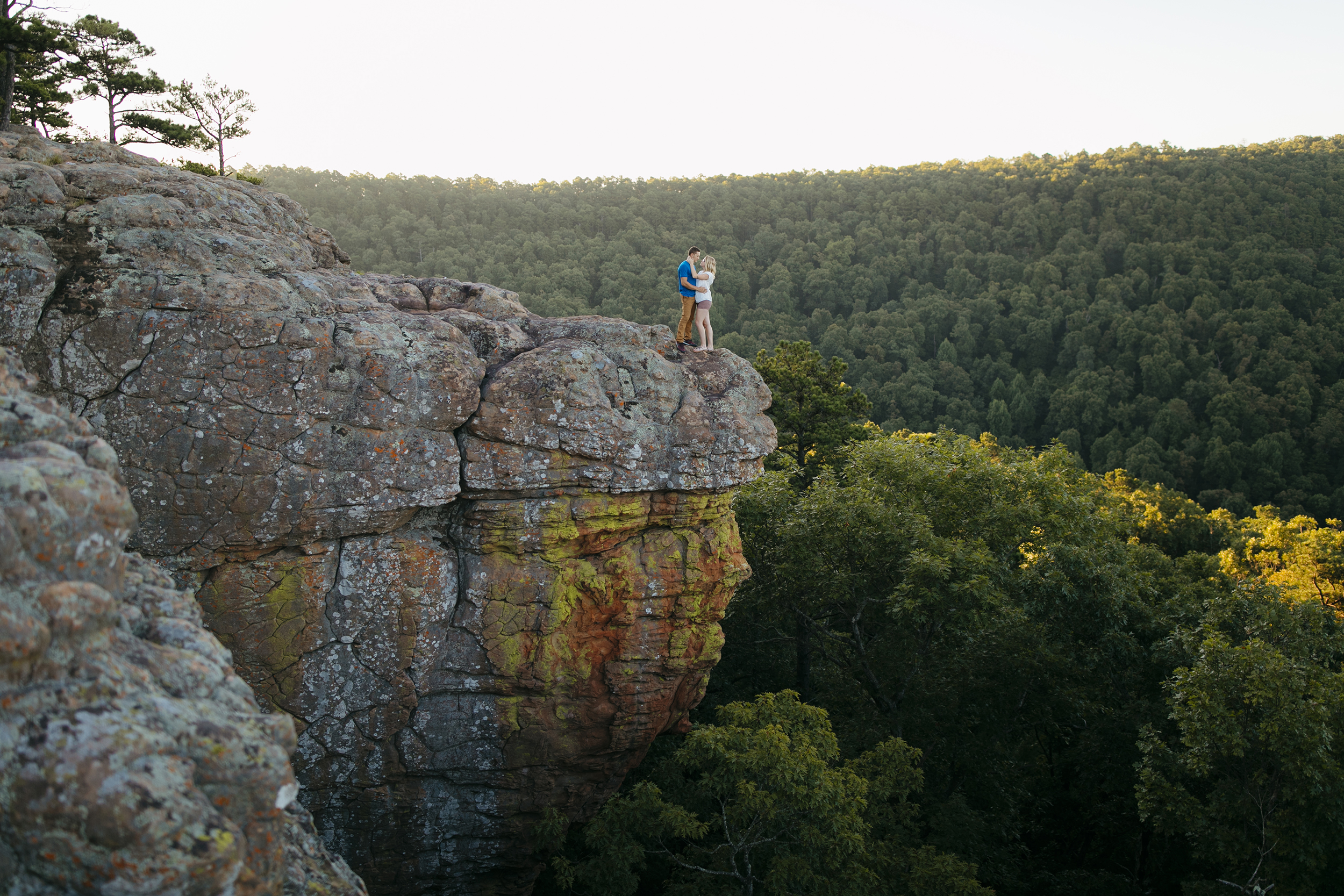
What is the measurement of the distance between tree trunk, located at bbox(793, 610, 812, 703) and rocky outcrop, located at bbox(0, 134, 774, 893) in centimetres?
737

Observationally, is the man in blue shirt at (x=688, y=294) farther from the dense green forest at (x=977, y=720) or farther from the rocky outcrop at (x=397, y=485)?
the dense green forest at (x=977, y=720)

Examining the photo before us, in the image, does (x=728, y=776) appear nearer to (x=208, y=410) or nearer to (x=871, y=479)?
(x=208, y=410)

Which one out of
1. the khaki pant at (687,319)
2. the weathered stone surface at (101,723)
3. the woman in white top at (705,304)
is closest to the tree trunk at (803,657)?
the woman in white top at (705,304)

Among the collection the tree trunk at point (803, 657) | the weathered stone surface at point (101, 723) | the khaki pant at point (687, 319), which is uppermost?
the khaki pant at point (687, 319)

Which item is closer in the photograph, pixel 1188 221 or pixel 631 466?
pixel 631 466

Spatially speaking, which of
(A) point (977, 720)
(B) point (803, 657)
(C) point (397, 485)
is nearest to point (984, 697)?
(A) point (977, 720)

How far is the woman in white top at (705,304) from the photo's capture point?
12.2m

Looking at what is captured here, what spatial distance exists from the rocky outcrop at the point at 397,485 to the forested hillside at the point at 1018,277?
49154mm

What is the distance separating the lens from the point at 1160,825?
1302 centimetres

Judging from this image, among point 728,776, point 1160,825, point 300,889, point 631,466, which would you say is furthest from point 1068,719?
point 300,889

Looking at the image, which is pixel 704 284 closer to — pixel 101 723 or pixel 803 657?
pixel 101 723

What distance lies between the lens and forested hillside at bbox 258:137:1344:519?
62.3 metres

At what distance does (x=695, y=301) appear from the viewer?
12.4 metres

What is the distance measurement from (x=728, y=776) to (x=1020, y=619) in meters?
8.23
